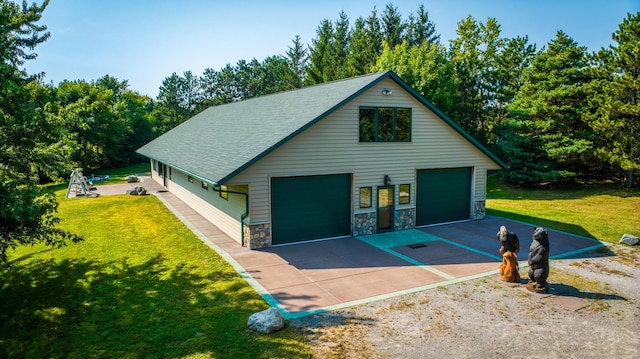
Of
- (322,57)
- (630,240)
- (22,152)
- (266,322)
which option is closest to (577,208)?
(630,240)

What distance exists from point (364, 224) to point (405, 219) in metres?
1.80

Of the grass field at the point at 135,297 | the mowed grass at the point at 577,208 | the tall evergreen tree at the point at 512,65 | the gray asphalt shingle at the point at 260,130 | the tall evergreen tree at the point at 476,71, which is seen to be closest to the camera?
the grass field at the point at 135,297

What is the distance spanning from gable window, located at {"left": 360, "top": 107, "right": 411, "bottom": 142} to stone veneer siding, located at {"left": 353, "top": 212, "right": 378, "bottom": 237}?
8.76 feet

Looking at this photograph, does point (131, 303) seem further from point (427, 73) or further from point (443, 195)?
point (427, 73)

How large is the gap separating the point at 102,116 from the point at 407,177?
32.5 m

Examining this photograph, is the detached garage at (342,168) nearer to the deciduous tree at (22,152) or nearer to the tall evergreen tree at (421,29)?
the deciduous tree at (22,152)

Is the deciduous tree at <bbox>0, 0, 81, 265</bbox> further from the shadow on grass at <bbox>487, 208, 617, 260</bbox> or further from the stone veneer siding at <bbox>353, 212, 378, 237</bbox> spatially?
the shadow on grass at <bbox>487, 208, 617, 260</bbox>

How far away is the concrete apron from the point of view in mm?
9375

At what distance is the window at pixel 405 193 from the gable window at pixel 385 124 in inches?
67.7

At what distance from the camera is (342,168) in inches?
550

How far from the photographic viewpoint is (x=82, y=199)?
22.4 metres

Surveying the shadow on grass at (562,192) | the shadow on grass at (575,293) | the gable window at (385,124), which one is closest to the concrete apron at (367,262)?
the shadow on grass at (575,293)

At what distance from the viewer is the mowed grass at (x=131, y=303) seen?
7043mm

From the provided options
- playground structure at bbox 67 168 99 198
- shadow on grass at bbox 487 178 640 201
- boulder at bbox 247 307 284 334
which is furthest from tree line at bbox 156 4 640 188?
boulder at bbox 247 307 284 334
